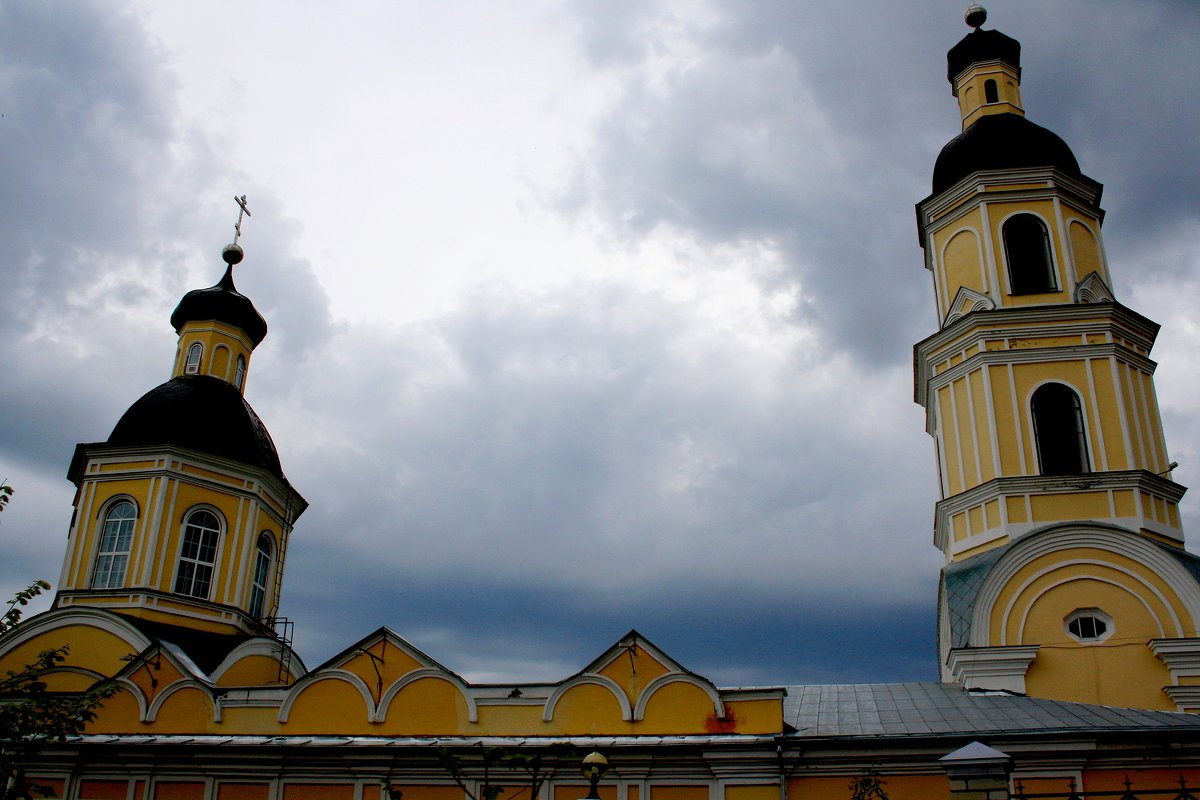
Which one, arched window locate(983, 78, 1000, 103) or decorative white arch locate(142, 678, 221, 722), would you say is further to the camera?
arched window locate(983, 78, 1000, 103)

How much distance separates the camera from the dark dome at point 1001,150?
68.2 ft

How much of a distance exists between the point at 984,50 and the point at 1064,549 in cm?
1241

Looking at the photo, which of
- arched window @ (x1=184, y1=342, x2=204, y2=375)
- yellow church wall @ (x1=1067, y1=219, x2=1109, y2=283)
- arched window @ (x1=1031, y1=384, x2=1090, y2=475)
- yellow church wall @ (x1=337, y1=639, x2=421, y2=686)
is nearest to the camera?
yellow church wall @ (x1=337, y1=639, x2=421, y2=686)

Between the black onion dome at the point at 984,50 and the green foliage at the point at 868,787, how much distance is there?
16.9 meters

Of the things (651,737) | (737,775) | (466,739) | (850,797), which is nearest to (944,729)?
(850,797)

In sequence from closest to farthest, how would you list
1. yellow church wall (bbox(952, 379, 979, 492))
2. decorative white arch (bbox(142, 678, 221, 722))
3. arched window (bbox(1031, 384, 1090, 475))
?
decorative white arch (bbox(142, 678, 221, 722)) → arched window (bbox(1031, 384, 1090, 475)) → yellow church wall (bbox(952, 379, 979, 492))

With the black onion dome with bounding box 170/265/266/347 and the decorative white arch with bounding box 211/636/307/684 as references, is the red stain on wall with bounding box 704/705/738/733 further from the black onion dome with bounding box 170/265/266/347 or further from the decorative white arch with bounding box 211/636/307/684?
the black onion dome with bounding box 170/265/266/347

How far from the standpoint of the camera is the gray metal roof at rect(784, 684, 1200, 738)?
14.0 meters

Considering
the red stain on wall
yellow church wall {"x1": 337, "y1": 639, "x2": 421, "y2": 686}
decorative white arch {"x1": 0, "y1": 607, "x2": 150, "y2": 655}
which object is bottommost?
the red stain on wall

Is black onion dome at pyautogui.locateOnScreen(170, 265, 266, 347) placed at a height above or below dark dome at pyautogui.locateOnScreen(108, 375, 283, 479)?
above

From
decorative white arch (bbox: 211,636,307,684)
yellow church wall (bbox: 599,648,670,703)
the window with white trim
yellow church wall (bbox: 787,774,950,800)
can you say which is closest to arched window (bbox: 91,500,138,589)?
decorative white arch (bbox: 211,636,307,684)

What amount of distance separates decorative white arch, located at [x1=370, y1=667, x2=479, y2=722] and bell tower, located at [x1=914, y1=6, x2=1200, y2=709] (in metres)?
8.03

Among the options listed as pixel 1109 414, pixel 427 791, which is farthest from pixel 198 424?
pixel 1109 414

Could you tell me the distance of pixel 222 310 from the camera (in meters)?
24.7
